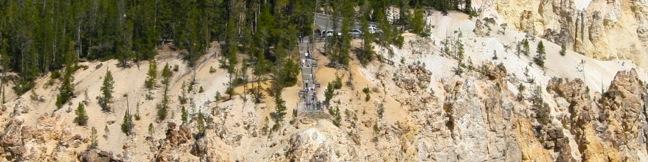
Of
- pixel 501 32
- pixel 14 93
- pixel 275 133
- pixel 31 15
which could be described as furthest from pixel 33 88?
pixel 501 32

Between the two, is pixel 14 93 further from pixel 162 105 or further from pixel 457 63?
pixel 457 63

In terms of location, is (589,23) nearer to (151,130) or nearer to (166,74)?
(166,74)

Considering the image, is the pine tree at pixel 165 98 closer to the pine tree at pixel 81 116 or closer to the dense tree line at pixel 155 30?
the dense tree line at pixel 155 30

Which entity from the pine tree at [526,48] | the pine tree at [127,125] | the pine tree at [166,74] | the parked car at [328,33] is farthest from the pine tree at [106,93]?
the pine tree at [526,48]

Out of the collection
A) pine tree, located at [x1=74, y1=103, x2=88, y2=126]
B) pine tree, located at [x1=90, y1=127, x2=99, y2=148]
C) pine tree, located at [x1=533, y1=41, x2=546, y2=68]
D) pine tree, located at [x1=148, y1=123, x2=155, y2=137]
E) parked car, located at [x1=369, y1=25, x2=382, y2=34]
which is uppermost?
parked car, located at [x1=369, y1=25, x2=382, y2=34]

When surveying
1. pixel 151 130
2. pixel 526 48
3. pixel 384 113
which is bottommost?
pixel 151 130

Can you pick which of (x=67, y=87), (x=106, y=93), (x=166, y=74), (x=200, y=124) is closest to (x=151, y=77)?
(x=166, y=74)

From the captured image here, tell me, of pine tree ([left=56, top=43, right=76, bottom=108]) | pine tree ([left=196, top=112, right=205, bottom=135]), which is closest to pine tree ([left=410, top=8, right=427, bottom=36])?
pine tree ([left=196, top=112, right=205, bottom=135])

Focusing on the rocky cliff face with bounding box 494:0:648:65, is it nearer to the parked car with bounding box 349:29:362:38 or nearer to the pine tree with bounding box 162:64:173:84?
the parked car with bounding box 349:29:362:38
